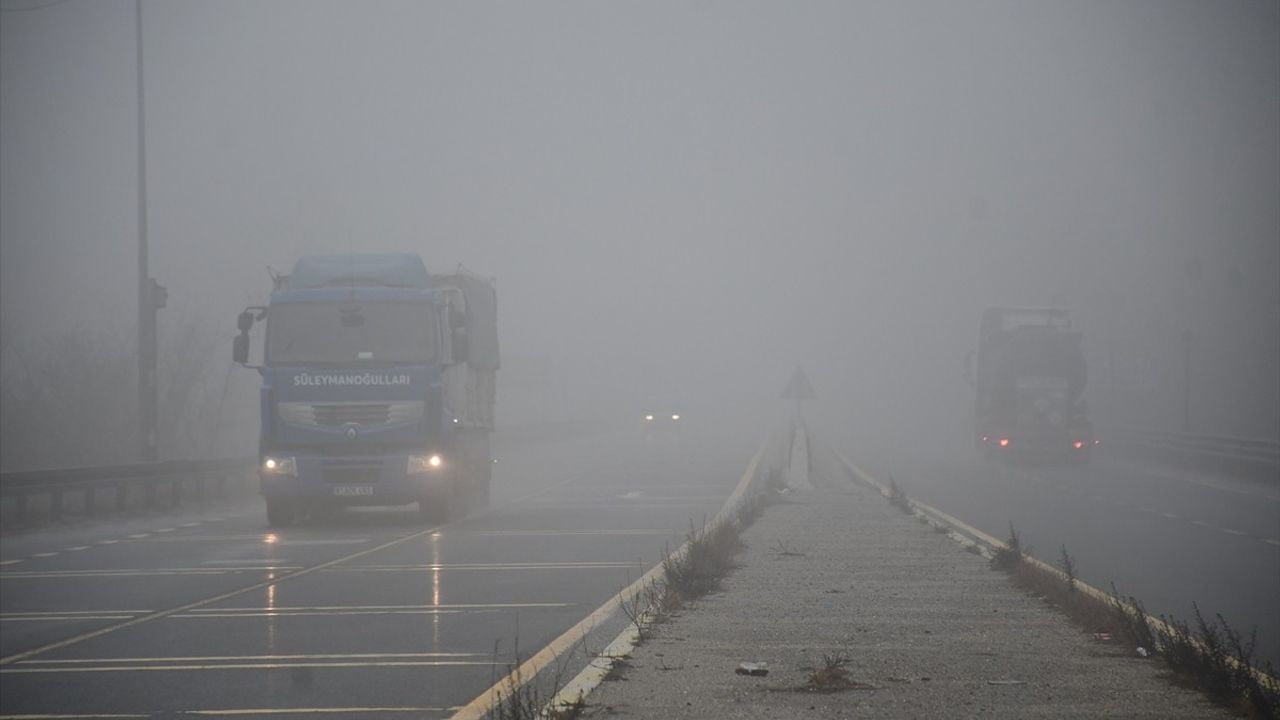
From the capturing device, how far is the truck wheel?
24812mm

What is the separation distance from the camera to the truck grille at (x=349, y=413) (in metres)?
23.7

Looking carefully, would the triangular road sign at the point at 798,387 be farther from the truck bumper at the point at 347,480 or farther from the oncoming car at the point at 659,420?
the oncoming car at the point at 659,420

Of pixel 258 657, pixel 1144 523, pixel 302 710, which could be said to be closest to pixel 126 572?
pixel 258 657

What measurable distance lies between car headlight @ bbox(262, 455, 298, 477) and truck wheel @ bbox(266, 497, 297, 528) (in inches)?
26.8

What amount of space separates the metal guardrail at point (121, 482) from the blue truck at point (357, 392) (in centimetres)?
509

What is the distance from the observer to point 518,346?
14050 cm

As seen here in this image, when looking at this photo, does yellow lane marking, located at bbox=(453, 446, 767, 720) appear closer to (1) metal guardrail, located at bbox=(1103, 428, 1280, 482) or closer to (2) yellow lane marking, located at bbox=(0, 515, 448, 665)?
(2) yellow lane marking, located at bbox=(0, 515, 448, 665)

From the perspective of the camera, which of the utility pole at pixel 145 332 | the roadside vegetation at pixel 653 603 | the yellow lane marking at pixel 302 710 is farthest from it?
the utility pole at pixel 145 332

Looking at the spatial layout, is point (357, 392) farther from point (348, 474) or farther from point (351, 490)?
point (351, 490)

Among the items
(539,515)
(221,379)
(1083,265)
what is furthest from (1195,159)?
(539,515)

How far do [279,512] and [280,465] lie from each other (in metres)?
1.35

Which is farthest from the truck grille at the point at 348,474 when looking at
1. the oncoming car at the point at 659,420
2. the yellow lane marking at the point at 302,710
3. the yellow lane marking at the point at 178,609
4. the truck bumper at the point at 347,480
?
the oncoming car at the point at 659,420

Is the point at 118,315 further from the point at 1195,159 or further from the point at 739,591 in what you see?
the point at 1195,159

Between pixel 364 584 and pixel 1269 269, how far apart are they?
253 feet
